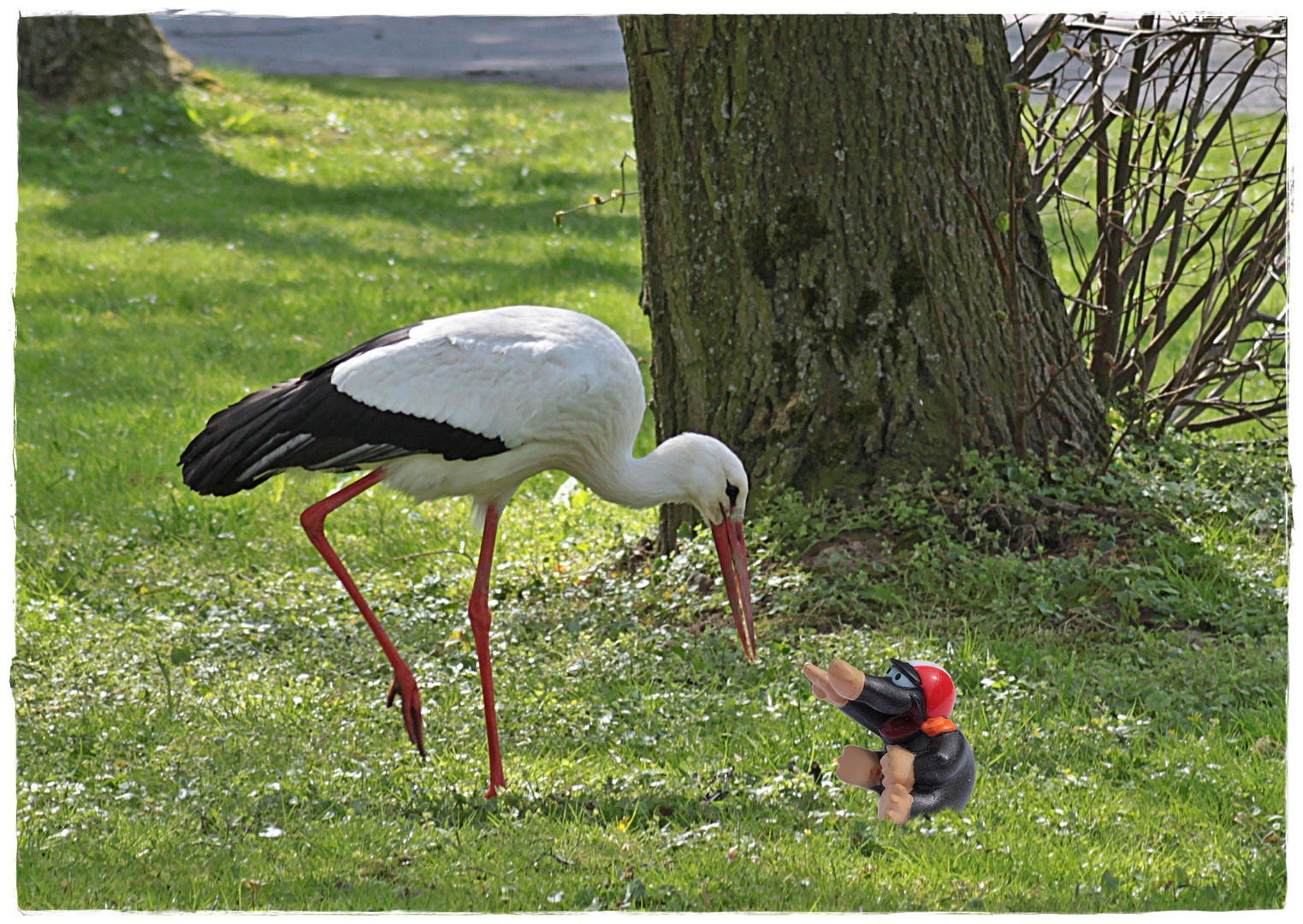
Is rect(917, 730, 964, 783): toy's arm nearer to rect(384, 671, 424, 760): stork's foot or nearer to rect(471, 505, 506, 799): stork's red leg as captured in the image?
rect(471, 505, 506, 799): stork's red leg

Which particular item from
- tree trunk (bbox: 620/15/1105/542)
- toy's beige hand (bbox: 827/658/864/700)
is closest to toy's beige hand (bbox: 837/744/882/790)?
toy's beige hand (bbox: 827/658/864/700)

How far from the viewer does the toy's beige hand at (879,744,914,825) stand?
3.42 m

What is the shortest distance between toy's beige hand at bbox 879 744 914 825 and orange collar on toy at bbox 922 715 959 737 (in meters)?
0.08

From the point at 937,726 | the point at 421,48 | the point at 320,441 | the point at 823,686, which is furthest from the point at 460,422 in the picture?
the point at 421,48

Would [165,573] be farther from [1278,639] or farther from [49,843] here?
[1278,639]

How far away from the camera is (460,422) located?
420 centimetres

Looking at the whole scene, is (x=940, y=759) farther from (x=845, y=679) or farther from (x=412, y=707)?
(x=412, y=707)

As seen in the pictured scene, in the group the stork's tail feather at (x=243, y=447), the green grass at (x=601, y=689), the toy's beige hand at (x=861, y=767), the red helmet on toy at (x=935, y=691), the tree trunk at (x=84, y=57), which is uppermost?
the tree trunk at (x=84, y=57)

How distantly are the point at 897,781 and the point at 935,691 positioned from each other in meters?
0.24

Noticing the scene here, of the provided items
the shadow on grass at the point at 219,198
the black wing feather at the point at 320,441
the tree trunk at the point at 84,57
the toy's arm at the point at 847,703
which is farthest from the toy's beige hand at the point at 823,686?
the tree trunk at the point at 84,57

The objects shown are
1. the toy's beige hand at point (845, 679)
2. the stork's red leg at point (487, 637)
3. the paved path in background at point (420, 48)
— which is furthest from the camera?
the paved path in background at point (420, 48)

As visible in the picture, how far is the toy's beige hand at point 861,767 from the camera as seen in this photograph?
11.5 feet

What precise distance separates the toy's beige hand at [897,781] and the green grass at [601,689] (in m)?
0.13

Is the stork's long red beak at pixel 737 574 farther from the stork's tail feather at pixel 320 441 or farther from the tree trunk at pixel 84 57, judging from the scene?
the tree trunk at pixel 84 57
